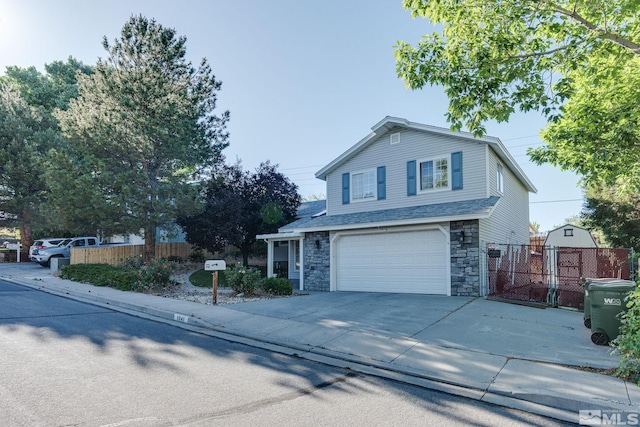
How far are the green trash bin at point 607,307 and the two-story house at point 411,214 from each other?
510 centimetres

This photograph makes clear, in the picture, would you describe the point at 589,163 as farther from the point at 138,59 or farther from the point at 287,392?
the point at 138,59

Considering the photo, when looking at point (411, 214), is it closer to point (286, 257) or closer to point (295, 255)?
point (295, 255)

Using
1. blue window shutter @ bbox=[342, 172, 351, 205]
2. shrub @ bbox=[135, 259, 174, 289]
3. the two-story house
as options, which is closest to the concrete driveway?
the two-story house

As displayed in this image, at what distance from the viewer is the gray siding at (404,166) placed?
13555 mm

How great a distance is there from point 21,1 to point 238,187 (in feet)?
44.8

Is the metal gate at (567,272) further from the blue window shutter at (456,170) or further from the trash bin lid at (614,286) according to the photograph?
the trash bin lid at (614,286)

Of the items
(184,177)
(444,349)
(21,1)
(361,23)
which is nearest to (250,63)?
(361,23)

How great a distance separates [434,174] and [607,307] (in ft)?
28.1

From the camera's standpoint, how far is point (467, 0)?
317 inches

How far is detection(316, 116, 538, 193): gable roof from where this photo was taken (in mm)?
13484

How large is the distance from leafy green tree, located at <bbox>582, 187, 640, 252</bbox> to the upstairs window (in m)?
12.9

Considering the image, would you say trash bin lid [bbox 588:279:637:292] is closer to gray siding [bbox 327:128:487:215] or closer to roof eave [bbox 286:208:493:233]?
roof eave [bbox 286:208:493:233]

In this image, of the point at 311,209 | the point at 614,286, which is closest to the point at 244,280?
the point at 614,286

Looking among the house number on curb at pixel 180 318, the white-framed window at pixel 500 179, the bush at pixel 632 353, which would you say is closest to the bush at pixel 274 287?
the house number on curb at pixel 180 318
